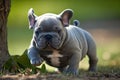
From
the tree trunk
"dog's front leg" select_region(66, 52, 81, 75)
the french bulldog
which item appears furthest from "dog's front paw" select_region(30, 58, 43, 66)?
the tree trunk

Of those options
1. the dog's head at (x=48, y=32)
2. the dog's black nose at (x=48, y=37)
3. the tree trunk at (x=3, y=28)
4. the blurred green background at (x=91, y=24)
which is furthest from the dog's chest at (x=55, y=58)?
the blurred green background at (x=91, y=24)

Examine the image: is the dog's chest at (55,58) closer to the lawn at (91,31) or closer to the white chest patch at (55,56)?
the white chest patch at (55,56)

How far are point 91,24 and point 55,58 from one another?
1351 cm

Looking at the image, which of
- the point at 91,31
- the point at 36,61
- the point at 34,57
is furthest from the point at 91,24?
the point at 36,61

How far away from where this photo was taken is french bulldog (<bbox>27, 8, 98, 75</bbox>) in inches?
384

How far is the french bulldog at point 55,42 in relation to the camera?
32.0 ft

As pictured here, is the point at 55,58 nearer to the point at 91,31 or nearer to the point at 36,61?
the point at 36,61

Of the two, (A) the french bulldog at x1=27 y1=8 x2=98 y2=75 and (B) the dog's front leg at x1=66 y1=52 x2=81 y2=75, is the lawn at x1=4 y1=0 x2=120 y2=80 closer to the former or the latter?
(B) the dog's front leg at x1=66 y1=52 x2=81 y2=75

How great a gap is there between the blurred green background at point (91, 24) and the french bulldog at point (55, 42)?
3.94 meters

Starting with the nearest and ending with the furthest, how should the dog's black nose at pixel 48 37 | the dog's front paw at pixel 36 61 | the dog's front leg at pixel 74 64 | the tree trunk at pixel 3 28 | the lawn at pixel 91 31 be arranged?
1. the dog's black nose at pixel 48 37
2. the dog's front paw at pixel 36 61
3. the dog's front leg at pixel 74 64
4. the tree trunk at pixel 3 28
5. the lawn at pixel 91 31

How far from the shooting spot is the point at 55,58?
10406 mm

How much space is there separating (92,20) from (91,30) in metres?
3.16

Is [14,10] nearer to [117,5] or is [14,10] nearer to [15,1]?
[15,1]

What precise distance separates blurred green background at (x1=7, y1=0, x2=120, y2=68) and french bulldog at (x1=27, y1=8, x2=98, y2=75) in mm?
3945
